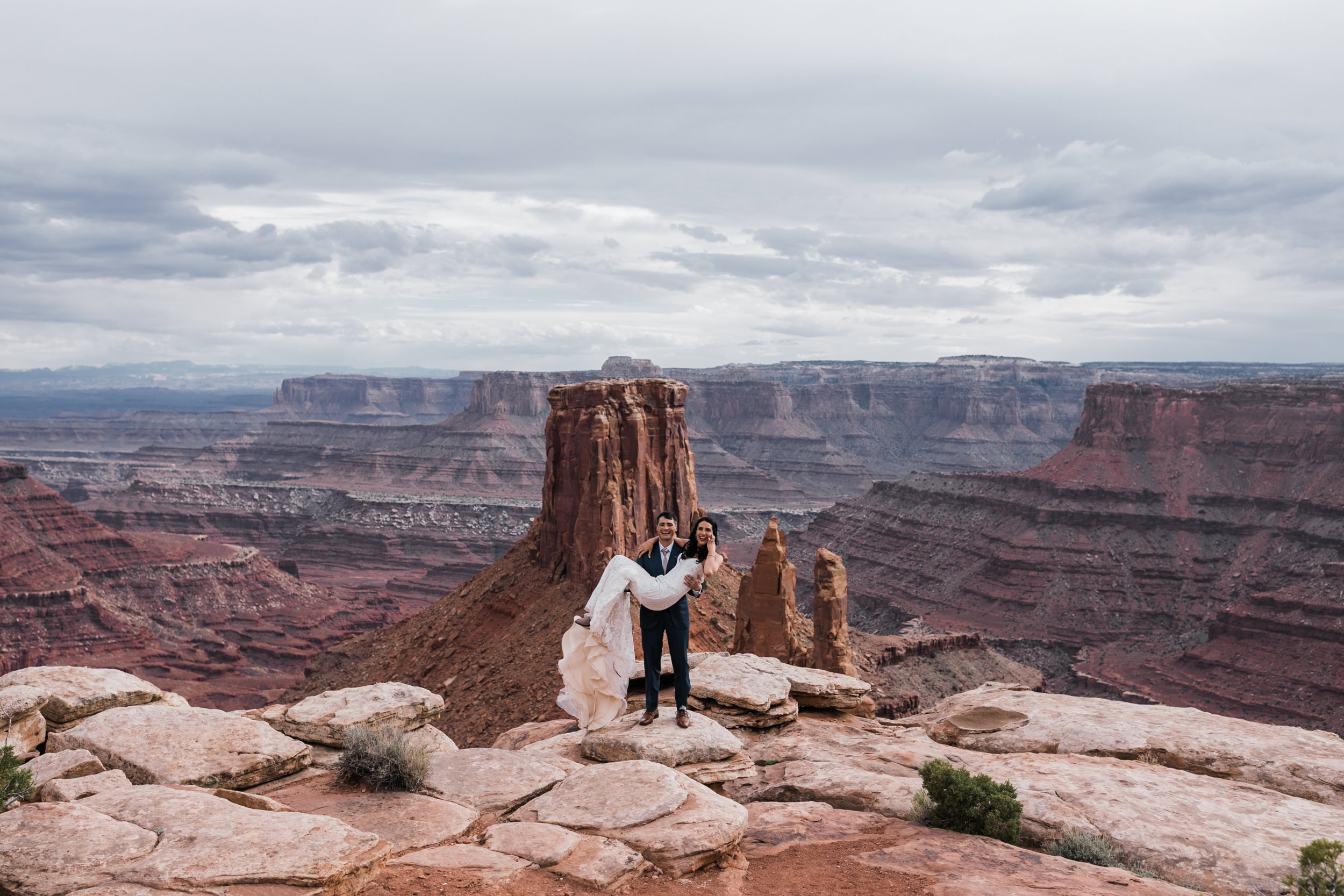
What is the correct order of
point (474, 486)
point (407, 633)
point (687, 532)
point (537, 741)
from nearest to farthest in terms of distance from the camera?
point (537, 741) → point (407, 633) → point (687, 532) → point (474, 486)

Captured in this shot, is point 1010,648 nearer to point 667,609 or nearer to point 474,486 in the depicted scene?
point 667,609

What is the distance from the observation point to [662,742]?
12.9m

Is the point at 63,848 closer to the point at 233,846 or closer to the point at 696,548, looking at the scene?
the point at 233,846

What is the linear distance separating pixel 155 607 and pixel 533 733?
8686cm

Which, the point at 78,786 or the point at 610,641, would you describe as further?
the point at 610,641

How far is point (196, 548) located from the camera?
334 feet

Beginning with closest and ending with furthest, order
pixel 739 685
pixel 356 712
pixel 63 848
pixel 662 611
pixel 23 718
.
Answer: pixel 63 848
pixel 23 718
pixel 662 611
pixel 356 712
pixel 739 685

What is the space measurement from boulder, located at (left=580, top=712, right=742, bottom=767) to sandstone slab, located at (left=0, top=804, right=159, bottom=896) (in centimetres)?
611

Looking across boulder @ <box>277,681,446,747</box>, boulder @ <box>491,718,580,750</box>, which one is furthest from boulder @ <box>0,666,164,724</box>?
boulder @ <box>491,718,580,750</box>

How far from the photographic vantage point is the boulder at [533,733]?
16.6 metres

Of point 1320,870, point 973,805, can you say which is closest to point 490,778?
point 973,805

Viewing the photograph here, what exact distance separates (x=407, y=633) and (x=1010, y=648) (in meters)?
59.6

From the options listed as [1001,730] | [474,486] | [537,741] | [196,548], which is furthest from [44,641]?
[474,486]

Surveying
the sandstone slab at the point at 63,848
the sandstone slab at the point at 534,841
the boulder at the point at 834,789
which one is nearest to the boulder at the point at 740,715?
the boulder at the point at 834,789
